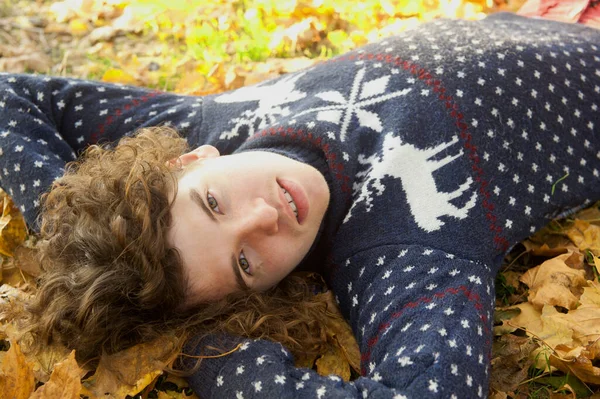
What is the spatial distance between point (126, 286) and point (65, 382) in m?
0.35

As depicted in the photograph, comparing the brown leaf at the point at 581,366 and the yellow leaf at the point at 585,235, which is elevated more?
the brown leaf at the point at 581,366

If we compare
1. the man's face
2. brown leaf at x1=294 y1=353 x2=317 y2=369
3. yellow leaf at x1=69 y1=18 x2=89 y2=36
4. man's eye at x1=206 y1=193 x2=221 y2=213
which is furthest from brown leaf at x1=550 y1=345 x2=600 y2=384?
yellow leaf at x1=69 y1=18 x2=89 y2=36

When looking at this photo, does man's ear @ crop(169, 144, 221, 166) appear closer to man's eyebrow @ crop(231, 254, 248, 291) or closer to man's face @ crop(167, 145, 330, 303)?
man's face @ crop(167, 145, 330, 303)

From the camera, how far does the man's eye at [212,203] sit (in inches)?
77.0

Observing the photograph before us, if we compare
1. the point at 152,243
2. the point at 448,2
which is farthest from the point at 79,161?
the point at 448,2

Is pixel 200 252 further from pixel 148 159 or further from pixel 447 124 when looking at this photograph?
pixel 447 124

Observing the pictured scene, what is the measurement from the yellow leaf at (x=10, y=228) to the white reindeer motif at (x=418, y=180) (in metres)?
1.42

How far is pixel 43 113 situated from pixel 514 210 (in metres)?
1.98

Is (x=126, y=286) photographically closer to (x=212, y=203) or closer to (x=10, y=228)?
(x=212, y=203)

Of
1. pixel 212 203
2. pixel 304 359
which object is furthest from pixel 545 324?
pixel 212 203

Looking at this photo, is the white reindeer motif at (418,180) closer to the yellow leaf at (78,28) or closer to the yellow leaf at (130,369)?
the yellow leaf at (130,369)

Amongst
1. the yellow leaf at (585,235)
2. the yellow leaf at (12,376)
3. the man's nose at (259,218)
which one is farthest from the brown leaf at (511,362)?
the yellow leaf at (12,376)

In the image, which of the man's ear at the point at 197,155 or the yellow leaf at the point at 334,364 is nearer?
the yellow leaf at the point at 334,364

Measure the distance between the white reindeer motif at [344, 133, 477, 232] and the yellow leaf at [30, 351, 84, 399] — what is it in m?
1.05
